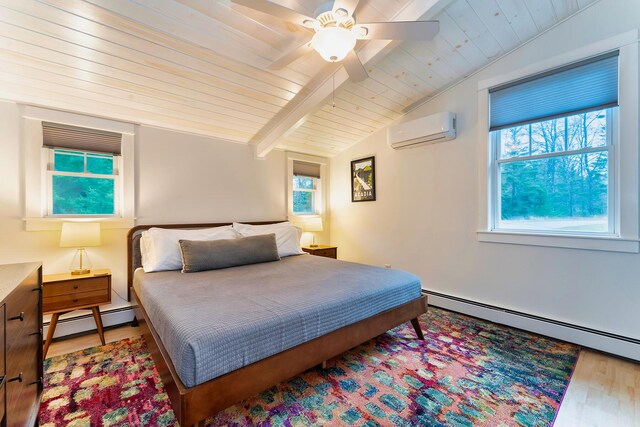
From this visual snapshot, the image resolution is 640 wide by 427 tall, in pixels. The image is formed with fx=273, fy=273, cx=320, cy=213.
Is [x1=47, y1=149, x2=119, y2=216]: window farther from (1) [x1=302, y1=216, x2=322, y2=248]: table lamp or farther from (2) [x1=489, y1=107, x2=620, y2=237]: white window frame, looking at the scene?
(2) [x1=489, y1=107, x2=620, y2=237]: white window frame

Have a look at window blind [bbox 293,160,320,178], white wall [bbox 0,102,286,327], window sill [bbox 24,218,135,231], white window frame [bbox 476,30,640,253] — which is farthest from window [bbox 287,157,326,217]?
white window frame [bbox 476,30,640,253]

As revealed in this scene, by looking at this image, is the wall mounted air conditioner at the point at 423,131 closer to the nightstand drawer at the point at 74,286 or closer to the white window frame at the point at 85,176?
the white window frame at the point at 85,176

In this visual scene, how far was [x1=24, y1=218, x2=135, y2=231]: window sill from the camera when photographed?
7.80ft

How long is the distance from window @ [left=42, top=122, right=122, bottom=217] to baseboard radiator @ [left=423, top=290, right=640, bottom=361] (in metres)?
3.86

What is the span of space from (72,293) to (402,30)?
3.21m

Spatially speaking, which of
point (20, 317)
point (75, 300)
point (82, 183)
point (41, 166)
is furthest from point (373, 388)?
point (41, 166)

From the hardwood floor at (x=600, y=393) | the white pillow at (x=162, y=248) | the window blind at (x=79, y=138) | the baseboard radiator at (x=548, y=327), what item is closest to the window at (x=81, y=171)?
the window blind at (x=79, y=138)

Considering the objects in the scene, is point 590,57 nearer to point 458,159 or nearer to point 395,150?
point 458,159

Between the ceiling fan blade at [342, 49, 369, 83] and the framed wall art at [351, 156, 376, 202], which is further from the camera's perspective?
the framed wall art at [351, 156, 376, 202]

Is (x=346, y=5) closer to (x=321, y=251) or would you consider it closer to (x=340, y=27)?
(x=340, y=27)

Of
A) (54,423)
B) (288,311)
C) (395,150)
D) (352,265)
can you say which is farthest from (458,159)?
(54,423)

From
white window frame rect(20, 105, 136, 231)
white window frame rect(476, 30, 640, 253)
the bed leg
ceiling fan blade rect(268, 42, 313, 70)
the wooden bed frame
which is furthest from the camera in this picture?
the bed leg

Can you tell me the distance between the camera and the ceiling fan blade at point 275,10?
4.73 feet

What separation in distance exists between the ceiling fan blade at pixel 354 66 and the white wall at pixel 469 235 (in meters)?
1.62
